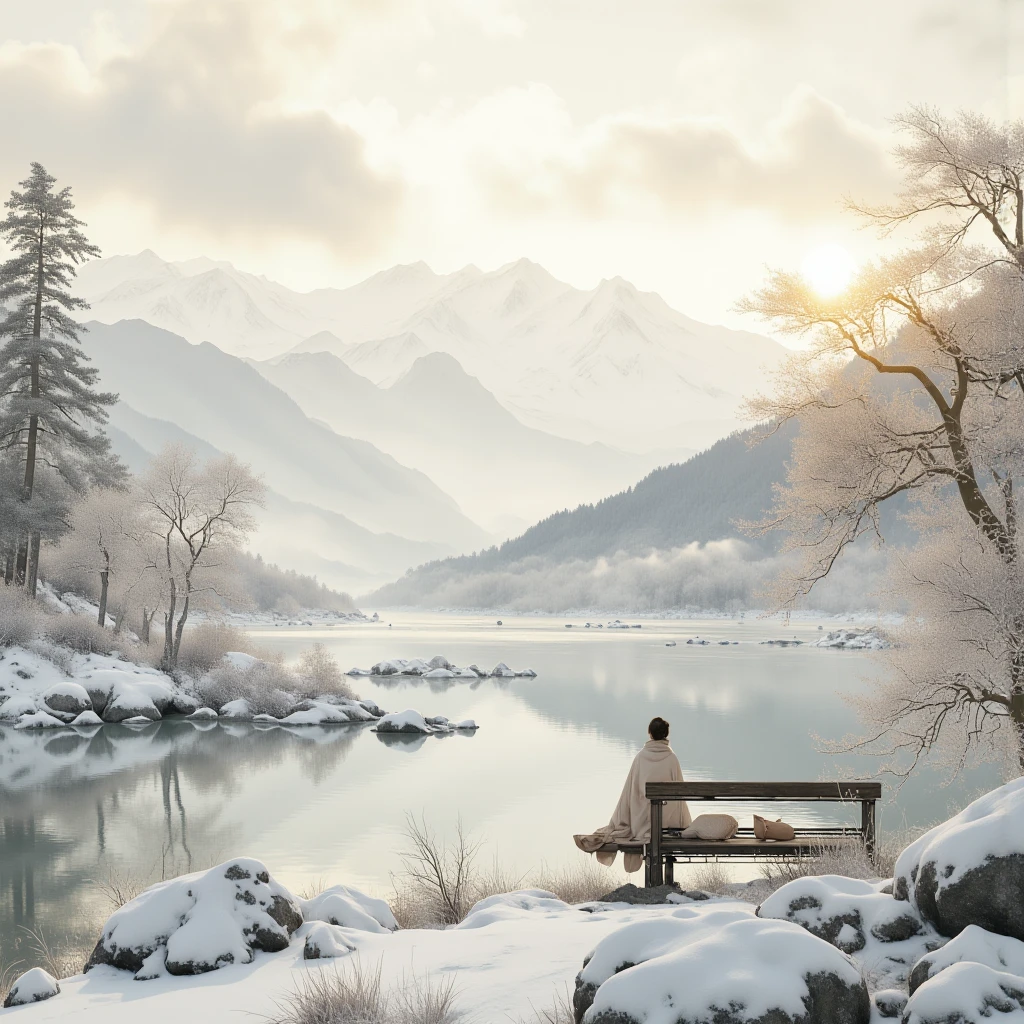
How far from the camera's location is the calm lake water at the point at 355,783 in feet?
61.0

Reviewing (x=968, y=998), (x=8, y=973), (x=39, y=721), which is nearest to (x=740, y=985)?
(x=968, y=998)

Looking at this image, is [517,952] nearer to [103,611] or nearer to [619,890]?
[619,890]

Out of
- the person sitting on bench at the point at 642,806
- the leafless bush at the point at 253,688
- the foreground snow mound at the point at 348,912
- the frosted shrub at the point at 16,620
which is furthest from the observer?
the leafless bush at the point at 253,688

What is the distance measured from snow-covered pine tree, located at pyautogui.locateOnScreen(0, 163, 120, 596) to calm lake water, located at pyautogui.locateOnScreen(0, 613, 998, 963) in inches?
463

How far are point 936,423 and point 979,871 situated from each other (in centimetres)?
1124

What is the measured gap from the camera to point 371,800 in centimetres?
2603

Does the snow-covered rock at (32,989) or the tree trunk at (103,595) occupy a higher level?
the tree trunk at (103,595)

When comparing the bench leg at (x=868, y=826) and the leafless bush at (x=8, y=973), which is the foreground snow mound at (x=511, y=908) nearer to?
the bench leg at (x=868, y=826)

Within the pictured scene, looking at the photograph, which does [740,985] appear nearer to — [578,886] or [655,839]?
[655,839]

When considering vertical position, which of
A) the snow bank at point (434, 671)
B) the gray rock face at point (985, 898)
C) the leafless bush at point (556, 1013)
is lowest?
the snow bank at point (434, 671)

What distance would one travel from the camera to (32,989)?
7.66 meters

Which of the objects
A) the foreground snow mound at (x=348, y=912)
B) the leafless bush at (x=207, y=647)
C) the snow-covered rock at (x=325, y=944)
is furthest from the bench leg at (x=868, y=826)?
the leafless bush at (x=207, y=647)

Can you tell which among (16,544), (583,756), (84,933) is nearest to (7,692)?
(16,544)

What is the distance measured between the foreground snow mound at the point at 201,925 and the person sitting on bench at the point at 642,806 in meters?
3.85
